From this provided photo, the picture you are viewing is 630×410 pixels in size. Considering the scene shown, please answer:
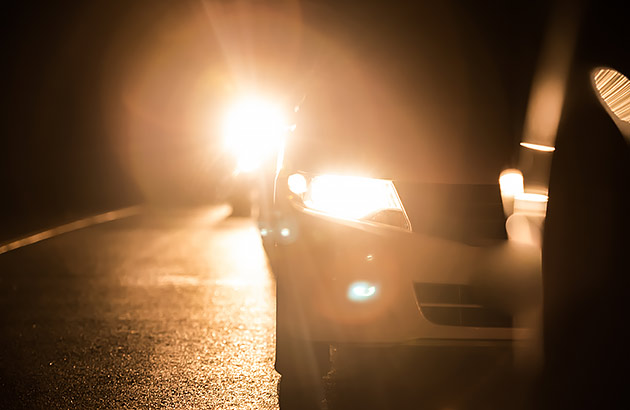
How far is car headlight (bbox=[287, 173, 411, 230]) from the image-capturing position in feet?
15.5

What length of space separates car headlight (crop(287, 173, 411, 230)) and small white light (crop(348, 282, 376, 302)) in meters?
0.39

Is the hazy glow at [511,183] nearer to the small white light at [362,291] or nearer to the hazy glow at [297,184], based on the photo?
the small white light at [362,291]

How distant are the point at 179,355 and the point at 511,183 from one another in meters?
2.64

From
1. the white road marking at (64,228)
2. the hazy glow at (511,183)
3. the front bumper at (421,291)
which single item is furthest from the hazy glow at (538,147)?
the white road marking at (64,228)

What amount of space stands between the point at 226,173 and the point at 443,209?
756 inches

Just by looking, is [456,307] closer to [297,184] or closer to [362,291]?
[362,291]

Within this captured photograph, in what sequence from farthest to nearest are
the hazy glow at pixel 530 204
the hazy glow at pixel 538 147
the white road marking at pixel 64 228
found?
the white road marking at pixel 64 228
the hazy glow at pixel 538 147
the hazy glow at pixel 530 204

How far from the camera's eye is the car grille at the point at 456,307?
454 cm

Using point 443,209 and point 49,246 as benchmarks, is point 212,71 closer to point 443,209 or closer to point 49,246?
point 49,246

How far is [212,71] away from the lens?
82.7m

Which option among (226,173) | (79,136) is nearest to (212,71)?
(79,136)

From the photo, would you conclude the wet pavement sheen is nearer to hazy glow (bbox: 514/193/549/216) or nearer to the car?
the car

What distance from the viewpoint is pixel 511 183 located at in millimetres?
4840

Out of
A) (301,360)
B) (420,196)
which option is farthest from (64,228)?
(420,196)
